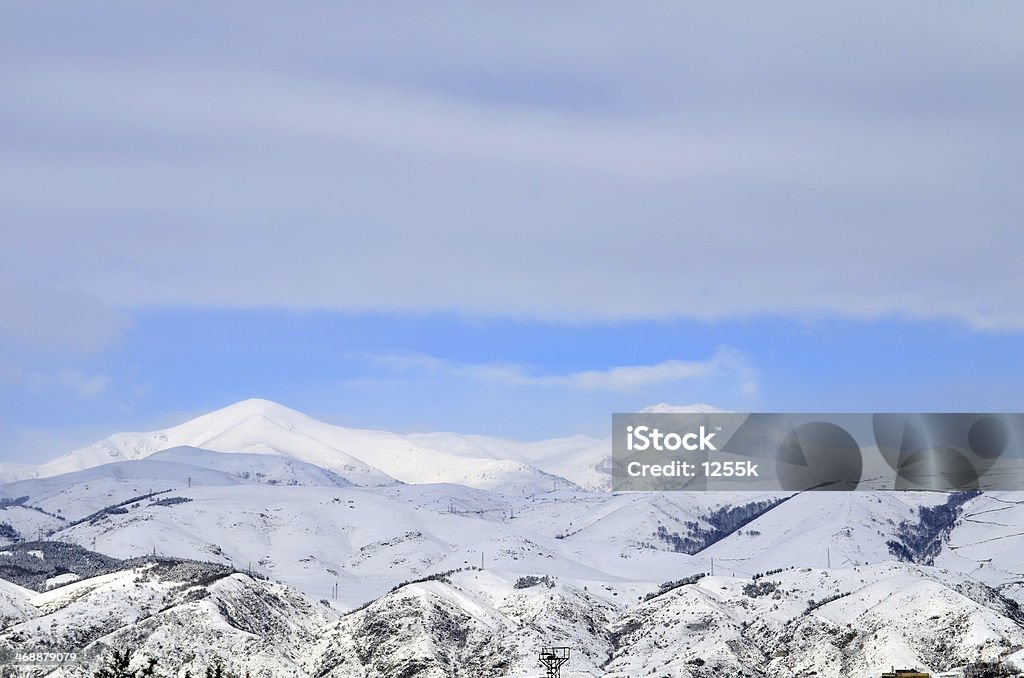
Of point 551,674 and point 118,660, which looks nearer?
point 118,660

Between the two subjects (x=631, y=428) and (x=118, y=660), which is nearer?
(x=118, y=660)

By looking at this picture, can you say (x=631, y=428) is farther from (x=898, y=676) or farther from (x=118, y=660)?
(x=118, y=660)

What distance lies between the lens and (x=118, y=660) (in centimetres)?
10625

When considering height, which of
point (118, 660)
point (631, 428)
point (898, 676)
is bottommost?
point (898, 676)

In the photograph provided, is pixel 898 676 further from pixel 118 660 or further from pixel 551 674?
pixel 118 660

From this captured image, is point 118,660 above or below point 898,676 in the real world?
above

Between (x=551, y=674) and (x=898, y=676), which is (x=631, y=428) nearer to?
(x=551, y=674)

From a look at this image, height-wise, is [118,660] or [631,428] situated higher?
[631,428]

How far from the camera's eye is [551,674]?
18175cm

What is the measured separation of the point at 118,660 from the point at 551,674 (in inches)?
3360

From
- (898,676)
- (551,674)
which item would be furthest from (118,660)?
(898,676)

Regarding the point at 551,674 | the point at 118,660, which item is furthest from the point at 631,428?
the point at 118,660

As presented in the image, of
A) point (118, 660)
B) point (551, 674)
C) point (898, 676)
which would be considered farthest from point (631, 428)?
point (118, 660)

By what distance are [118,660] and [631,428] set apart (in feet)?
302
